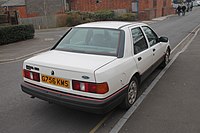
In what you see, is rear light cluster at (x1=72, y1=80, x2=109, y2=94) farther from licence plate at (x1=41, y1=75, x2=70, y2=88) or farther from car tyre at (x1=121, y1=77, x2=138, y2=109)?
car tyre at (x1=121, y1=77, x2=138, y2=109)

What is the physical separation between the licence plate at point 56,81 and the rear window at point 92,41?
81 centimetres

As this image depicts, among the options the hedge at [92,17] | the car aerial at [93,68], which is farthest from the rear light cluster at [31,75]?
the hedge at [92,17]

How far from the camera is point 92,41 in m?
4.23

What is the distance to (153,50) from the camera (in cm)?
513

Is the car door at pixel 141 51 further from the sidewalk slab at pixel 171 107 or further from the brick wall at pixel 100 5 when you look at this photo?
the brick wall at pixel 100 5


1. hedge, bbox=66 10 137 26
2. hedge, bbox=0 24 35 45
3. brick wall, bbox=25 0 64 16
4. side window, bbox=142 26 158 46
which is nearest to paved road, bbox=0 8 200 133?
side window, bbox=142 26 158 46

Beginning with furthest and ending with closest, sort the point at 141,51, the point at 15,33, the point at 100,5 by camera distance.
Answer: the point at 100,5 → the point at 15,33 → the point at 141,51

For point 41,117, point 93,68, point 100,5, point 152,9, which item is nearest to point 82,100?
point 93,68

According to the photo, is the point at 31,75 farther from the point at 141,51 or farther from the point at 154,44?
the point at 154,44

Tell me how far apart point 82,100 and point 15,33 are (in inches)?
436

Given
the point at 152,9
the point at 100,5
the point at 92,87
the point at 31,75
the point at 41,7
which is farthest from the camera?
the point at 100,5

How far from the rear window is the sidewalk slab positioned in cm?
128

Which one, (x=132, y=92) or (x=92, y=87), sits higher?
(x=92, y=87)

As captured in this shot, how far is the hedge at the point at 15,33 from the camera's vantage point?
12094 millimetres
